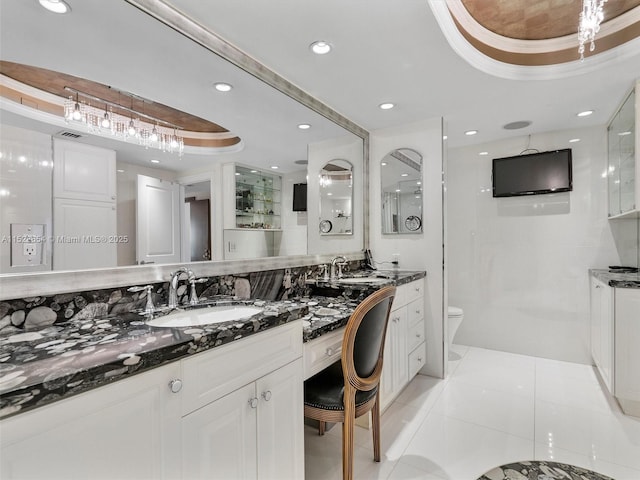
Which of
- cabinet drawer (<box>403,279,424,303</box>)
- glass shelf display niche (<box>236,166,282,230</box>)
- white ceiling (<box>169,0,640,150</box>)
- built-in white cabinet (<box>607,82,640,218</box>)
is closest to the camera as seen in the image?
white ceiling (<box>169,0,640,150</box>)

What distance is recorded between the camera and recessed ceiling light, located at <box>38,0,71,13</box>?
3.84 feet

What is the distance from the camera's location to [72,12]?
1227 millimetres

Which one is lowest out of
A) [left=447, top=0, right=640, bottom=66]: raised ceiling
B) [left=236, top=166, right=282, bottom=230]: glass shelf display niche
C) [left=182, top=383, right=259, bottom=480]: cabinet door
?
[left=182, top=383, right=259, bottom=480]: cabinet door

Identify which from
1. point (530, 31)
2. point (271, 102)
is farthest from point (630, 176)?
point (271, 102)

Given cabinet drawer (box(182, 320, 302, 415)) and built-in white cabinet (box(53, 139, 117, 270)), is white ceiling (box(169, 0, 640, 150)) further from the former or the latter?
cabinet drawer (box(182, 320, 302, 415))

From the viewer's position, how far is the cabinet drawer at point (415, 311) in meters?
2.53

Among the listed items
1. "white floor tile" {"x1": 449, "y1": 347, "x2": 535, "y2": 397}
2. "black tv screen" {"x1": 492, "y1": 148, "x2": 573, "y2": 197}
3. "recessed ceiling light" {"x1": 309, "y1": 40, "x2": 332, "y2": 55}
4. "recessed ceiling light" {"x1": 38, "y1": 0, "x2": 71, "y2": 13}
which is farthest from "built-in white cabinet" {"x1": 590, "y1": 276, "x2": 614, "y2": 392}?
"recessed ceiling light" {"x1": 38, "y1": 0, "x2": 71, "y2": 13}

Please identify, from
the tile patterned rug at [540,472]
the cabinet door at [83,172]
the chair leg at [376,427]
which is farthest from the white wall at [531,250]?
the cabinet door at [83,172]

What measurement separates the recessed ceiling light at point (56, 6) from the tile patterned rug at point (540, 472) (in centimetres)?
268

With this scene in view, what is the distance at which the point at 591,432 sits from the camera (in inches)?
80.0

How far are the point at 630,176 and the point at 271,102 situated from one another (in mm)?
2718

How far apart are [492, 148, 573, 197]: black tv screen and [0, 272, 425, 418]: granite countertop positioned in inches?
116

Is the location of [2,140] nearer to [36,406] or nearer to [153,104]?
[153,104]

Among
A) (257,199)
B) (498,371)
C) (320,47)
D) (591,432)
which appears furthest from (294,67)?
(498,371)
